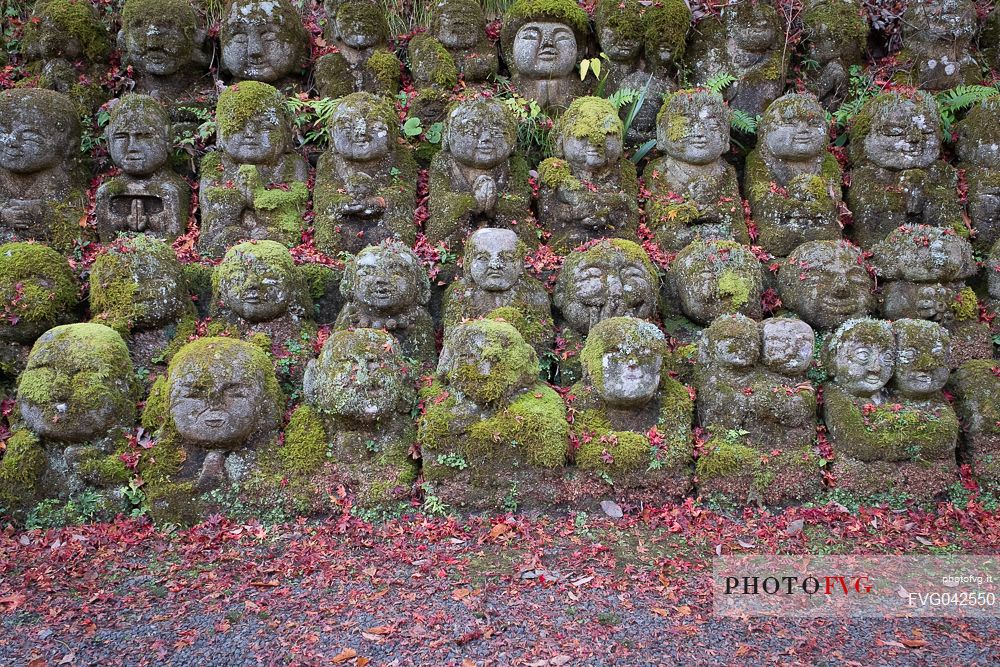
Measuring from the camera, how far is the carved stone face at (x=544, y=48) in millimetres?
10328

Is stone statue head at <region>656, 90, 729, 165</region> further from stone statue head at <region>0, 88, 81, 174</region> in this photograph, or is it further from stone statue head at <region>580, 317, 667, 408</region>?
stone statue head at <region>0, 88, 81, 174</region>

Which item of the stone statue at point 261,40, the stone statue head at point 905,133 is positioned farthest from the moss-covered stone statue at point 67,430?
the stone statue head at point 905,133

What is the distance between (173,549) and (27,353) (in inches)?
106

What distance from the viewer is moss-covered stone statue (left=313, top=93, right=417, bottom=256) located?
29.2ft

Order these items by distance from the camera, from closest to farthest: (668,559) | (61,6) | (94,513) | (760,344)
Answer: (668,559)
(94,513)
(760,344)
(61,6)

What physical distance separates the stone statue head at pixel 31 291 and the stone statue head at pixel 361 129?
9.97ft

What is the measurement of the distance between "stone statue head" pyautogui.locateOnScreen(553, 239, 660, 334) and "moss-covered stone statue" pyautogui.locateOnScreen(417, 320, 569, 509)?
1296 mm

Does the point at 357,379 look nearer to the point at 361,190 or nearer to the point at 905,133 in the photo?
the point at 361,190

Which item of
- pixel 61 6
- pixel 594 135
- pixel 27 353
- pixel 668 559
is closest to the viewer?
pixel 668 559

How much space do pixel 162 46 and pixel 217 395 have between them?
19.2ft

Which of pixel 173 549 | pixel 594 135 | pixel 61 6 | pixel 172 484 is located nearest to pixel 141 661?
pixel 173 549

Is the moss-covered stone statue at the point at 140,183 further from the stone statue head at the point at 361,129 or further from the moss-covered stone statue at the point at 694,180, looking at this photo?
the moss-covered stone statue at the point at 694,180

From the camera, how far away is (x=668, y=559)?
590cm

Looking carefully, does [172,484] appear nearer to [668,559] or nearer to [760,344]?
[668,559]
